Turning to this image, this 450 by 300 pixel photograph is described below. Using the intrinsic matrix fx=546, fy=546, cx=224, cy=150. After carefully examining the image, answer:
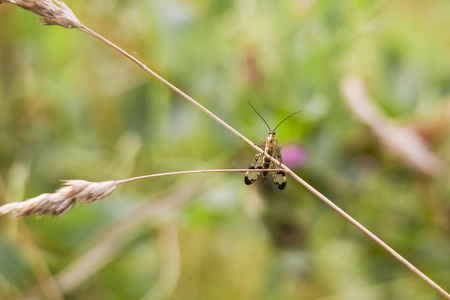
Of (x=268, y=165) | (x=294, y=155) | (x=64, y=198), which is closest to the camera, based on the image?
(x=64, y=198)

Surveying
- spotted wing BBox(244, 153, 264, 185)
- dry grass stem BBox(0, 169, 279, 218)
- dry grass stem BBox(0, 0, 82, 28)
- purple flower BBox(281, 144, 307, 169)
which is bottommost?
dry grass stem BBox(0, 169, 279, 218)

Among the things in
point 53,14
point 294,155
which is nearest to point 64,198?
point 53,14

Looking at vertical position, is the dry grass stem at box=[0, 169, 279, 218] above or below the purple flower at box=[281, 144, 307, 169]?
below

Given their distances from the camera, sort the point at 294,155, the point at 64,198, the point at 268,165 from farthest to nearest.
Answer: the point at 294,155, the point at 268,165, the point at 64,198

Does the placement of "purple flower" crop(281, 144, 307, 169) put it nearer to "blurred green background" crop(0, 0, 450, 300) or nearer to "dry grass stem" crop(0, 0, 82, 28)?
"blurred green background" crop(0, 0, 450, 300)

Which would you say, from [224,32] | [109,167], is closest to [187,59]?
[224,32]

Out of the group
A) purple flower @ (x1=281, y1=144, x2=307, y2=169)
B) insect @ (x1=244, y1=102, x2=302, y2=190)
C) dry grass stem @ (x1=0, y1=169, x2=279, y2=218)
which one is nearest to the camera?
dry grass stem @ (x1=0, y1=169, x2=279, y2=218)

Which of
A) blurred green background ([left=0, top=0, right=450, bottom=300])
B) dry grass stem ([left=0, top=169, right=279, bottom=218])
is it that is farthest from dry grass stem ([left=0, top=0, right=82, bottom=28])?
blurred green background ([left=0, top=0, right=450, bottom=300])

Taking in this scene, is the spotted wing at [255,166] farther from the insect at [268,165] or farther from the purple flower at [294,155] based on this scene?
the purple flower at [294,155]

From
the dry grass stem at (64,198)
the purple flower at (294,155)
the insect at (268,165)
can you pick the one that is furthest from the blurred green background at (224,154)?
the dry grass stem at (64,198)

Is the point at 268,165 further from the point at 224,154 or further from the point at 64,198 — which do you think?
the point at 224,154
